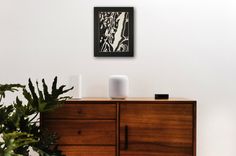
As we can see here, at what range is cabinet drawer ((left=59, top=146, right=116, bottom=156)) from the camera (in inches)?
89.7

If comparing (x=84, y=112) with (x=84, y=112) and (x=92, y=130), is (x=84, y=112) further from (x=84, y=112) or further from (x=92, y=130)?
(x=92, y=130)

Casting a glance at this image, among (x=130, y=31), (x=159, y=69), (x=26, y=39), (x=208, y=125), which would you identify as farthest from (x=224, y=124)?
(x=26, y=39)

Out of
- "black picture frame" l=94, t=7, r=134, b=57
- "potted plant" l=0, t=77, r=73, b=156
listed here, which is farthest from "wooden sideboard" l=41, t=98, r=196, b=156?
"black picture frame" l=94, t=7, r=134, b=57

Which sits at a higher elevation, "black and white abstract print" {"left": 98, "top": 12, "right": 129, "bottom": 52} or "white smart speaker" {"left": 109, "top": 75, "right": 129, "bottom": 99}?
"black and white abstract print" {"left": 98, "top": 12, "right": 129, "bottom": 52}

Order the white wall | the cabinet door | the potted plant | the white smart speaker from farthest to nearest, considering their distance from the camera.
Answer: the white wall
the white smart speaker
the cabinet door
the potted plant

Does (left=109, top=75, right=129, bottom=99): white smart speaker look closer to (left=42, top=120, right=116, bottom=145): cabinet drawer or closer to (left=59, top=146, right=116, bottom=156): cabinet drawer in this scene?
(left=42, top=120, right=116, bottom=145): cabinet drawer

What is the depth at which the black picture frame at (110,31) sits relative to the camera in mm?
2682

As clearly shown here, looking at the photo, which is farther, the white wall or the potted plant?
the white wall

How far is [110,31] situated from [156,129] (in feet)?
3.17

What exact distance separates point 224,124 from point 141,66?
88 cm

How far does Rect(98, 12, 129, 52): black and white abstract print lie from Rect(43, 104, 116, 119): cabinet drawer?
0.62 m

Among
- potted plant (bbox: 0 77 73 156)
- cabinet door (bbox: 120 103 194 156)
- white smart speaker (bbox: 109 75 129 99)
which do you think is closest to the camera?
potted plant (bbox: 0 77 73 156)

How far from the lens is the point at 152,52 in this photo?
2.67 m

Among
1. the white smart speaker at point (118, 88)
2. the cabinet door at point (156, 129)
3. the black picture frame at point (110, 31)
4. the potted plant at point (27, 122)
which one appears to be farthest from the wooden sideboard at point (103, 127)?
the black picture frame at point (110, 31)
